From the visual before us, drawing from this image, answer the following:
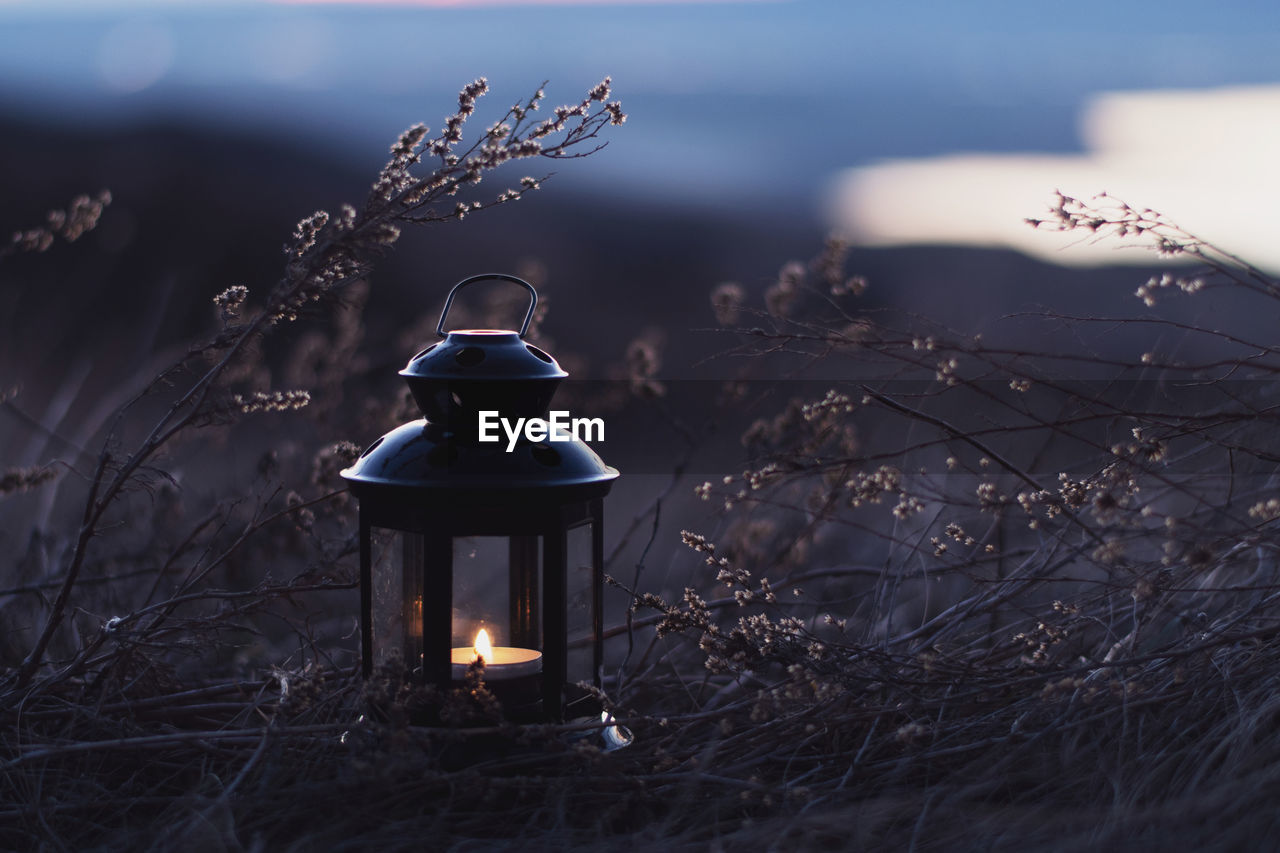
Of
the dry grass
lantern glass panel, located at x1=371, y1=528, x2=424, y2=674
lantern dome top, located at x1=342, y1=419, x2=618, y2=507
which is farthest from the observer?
lantern glass panel, located at x1=371, y1=528, x2=424, y2=674

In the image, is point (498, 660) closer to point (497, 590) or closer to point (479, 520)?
point (497, 590)

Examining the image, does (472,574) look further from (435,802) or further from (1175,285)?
(1175,285)

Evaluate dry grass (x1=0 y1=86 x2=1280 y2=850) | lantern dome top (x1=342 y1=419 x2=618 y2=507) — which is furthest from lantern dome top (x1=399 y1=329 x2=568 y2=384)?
dry grass (x1=0 y1=86 x2=1280 y2=850)

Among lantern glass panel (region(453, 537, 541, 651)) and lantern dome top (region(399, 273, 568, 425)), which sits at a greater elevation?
lantern dome top (region(399, 273, 568, 425))

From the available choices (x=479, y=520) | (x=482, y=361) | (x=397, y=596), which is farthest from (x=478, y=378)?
(x=397, y=596)

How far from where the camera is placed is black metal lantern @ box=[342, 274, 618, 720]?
276 centimetres

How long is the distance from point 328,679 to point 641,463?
1097cm

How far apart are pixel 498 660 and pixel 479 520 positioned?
1.68ft

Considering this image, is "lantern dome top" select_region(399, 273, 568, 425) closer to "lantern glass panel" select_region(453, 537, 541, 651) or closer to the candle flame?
"lantern glass panel" select_region(453, 537, 541, 651)

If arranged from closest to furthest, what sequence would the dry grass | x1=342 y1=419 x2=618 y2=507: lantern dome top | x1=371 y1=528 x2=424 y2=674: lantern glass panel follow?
the dry grass < x1=342 y1=419 x2=618 y2=507: lantern dome top < x1=371 y1=528 x2=424 y2=674: lantern glass panel

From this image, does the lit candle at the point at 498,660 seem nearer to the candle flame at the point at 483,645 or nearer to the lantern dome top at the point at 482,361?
the candle flame at the point at 483,645

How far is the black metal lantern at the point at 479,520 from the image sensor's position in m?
2.76

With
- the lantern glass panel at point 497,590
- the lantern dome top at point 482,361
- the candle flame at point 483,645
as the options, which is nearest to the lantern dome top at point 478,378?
the lantern dome top at point 482,361

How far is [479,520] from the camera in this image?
2.77 metres
